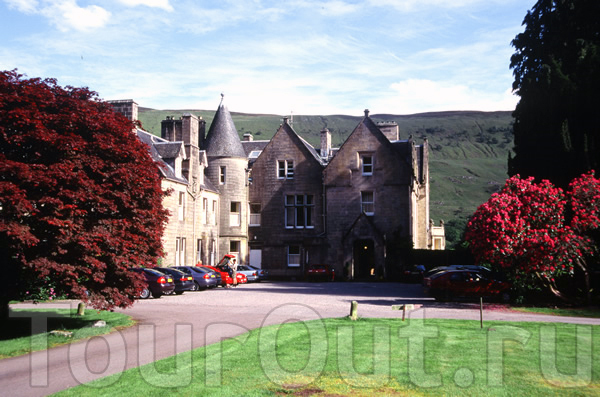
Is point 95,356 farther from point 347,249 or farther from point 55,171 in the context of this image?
point 347,249

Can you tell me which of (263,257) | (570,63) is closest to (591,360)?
(570,63)

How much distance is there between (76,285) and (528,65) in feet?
96.9

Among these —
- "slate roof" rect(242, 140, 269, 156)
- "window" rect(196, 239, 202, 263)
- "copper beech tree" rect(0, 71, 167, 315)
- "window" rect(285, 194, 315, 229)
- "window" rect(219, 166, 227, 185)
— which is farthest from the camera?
"slate roof" rect(242, 140, 269, 156)

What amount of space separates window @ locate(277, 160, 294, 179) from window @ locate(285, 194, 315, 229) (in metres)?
1.84

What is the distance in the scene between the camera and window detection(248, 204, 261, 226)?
5281 cm

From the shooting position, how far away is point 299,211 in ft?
171

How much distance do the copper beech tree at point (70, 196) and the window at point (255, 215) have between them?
3472cm

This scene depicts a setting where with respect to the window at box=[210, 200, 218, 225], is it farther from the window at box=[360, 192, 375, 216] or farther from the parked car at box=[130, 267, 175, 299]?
the parked car at box=[130, 267, 175, 299]

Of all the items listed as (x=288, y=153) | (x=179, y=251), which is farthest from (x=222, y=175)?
(x=179, y=251)

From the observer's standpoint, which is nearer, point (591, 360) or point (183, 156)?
point (591, 360)

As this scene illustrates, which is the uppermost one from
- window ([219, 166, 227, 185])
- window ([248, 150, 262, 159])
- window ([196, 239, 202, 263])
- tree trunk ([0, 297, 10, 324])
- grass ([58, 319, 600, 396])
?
window ([248, 150, 262, 159])

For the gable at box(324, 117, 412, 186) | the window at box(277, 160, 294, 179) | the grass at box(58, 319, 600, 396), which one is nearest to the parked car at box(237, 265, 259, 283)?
the gable at box(324, 117, 412, 186)

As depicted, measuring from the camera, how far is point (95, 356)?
44.4 feet

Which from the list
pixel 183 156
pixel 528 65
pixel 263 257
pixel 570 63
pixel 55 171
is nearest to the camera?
pixel 55 171
